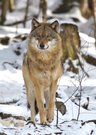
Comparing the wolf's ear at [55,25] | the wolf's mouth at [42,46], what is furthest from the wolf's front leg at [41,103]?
the wolf's ear at [55,25]

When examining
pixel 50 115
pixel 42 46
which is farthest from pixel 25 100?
pixel 42 46

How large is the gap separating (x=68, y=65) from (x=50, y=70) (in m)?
7.07

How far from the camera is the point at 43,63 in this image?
9664 mm

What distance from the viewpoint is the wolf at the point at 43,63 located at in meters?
9.37

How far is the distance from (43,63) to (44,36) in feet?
2.03

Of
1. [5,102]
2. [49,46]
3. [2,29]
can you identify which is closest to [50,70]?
[49,46]

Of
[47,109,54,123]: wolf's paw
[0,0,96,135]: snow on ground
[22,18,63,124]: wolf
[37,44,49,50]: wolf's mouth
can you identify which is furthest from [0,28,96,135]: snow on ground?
[37,44,49,50]: wolf's mouth

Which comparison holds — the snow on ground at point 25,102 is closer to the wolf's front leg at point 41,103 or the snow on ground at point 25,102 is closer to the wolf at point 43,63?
the wolf's front leg at point 41,103

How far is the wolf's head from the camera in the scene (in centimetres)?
924

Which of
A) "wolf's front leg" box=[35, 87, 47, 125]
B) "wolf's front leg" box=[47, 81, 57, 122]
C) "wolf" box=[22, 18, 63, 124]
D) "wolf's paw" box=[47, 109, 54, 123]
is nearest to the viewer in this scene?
"wolf" box=[22, 18, 63, 124]

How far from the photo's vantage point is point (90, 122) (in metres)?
9.63

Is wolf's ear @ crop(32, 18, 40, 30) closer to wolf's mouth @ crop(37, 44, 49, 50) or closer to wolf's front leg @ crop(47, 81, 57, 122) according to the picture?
wolf's mouth @ crop(37, 44, 49, 50)

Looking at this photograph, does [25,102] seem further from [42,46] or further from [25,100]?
[42,46]

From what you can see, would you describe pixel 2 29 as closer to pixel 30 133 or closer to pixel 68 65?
pixel 68 65
